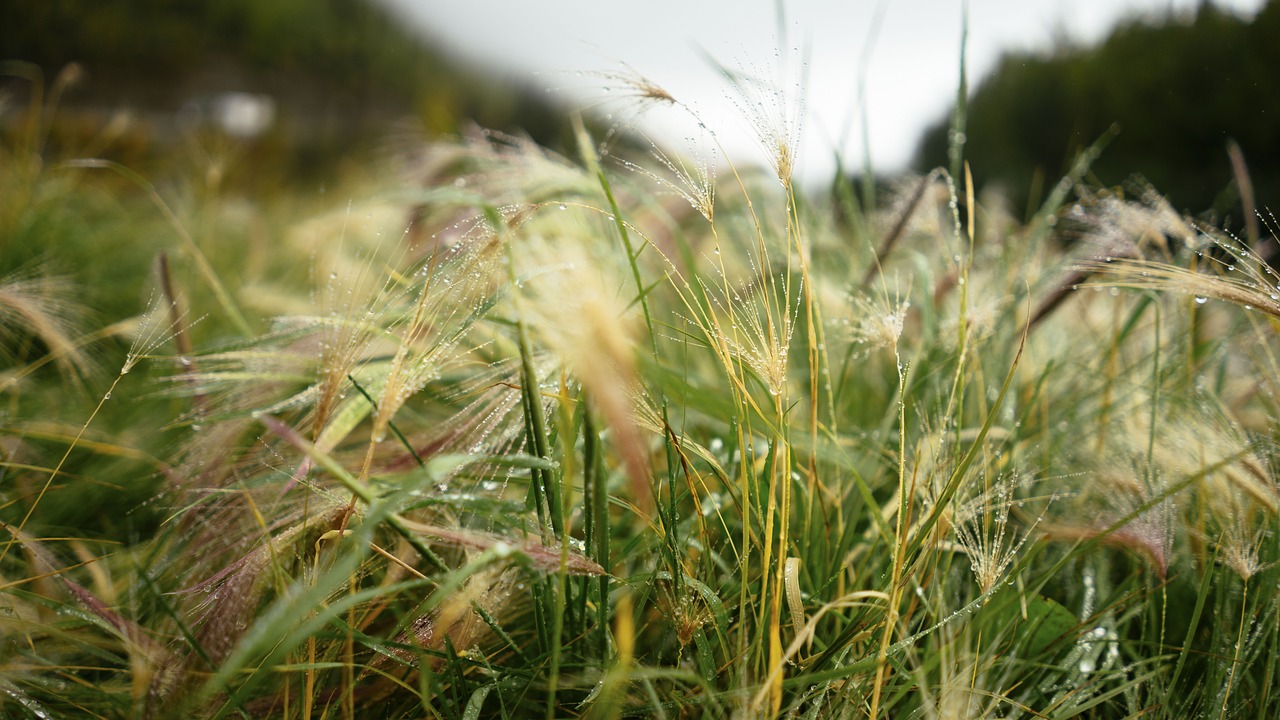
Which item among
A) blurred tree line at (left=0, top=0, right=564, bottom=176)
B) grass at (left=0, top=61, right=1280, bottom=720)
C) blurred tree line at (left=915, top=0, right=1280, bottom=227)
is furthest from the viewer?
blurred tree line at (left=0, top=0, right=564, bottom=176)

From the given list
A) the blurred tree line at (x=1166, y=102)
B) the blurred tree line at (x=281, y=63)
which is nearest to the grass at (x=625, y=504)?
the blurred tree line at (x=1166, y=102)

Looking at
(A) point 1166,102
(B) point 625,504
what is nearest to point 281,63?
(A) point 1166,102

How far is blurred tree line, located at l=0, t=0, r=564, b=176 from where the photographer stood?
428 cm

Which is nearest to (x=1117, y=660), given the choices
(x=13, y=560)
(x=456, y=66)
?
(x=13, y=560)

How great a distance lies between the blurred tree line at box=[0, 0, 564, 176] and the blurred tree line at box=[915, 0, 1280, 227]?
240cm

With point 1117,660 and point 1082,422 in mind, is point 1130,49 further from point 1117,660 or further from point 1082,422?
point 1117,660

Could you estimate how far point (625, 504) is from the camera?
0.68 meters

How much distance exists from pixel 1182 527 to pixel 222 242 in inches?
112

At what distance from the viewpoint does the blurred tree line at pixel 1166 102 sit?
4.21 feet

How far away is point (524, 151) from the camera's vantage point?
4.10 ft

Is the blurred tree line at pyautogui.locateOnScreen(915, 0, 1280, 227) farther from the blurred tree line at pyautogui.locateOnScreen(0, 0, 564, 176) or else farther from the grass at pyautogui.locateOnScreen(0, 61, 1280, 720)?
the blurred tree line at pyautogui.locateOnScreen(0, 0, 564, 176)

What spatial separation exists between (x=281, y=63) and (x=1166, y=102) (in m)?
8.25

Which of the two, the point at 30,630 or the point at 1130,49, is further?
the point at 1130,49

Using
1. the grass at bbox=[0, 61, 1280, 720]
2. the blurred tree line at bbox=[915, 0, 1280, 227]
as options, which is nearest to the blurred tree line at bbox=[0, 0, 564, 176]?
the blurred tree line at bbox=[915, 0, 1280, 227]
